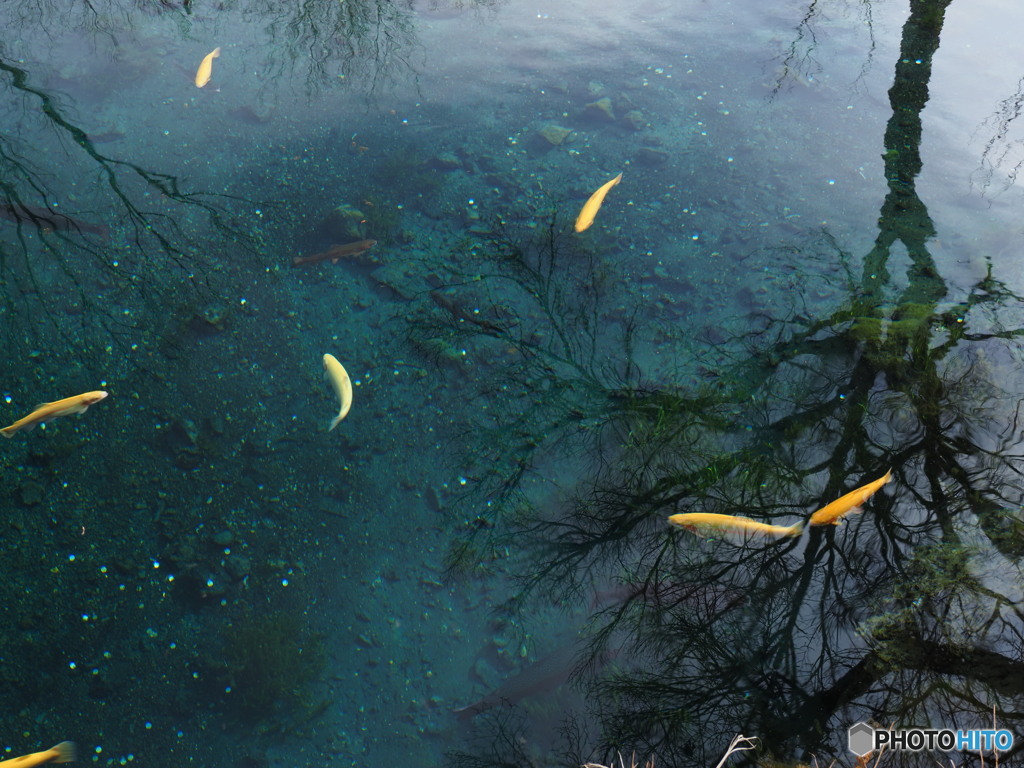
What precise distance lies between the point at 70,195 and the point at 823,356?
5828 mm

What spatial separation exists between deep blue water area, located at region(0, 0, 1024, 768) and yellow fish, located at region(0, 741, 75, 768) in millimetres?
119

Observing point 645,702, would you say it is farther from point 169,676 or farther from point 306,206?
point 306,206

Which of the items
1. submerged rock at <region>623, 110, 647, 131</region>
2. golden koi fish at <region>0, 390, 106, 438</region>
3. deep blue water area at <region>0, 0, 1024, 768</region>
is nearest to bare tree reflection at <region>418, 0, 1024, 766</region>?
deep blue water area at <region>0, 0, 1024, 768</region>

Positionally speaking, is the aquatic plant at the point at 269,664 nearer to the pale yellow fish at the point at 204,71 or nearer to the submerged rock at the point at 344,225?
the submerged rock at the point at 344,225

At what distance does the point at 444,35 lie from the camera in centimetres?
695

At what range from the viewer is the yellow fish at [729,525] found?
10.3 ft

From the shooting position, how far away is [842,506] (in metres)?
3.11

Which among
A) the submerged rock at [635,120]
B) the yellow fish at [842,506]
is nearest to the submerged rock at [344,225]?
the submerged rock at [635,120]

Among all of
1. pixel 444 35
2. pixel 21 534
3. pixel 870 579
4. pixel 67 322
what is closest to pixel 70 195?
pixel 67 322

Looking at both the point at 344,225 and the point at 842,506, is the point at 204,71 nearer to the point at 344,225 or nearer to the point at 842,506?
the point at 344,225

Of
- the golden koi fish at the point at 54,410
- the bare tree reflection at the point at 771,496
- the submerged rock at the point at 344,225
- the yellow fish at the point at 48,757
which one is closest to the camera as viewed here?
the yellow fish at the point at 48,757

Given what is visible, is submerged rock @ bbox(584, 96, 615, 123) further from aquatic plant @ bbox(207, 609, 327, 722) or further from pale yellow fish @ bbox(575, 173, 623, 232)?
aquatic plant @ bbox(207, 609, 327, 722)

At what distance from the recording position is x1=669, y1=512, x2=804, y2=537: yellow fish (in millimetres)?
3145

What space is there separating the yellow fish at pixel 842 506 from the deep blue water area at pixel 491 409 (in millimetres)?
139
